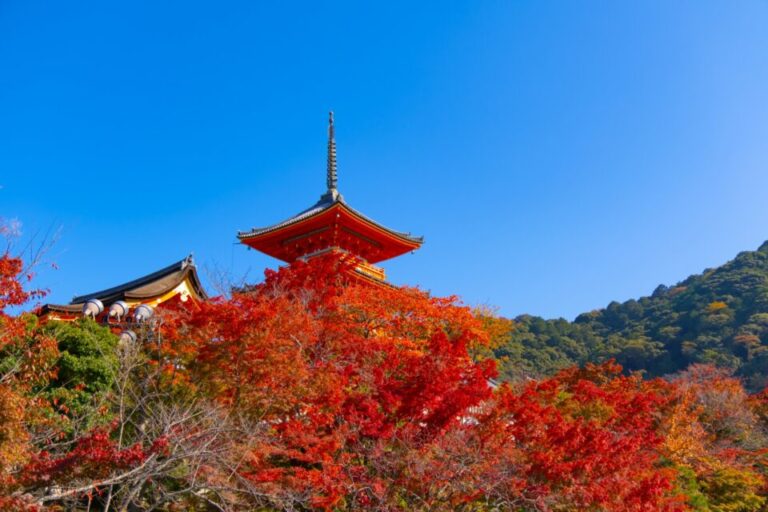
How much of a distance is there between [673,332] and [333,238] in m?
45.0

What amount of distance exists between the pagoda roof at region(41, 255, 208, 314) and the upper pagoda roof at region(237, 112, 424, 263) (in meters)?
6.81

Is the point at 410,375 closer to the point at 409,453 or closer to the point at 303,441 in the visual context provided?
the point at 409,453

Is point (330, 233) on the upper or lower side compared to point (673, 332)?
lower

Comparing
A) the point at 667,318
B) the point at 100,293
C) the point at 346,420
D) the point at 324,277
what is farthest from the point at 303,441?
the point at 667,318

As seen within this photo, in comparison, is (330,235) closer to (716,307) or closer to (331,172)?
(331,172)

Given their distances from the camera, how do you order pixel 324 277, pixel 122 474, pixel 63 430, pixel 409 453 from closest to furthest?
pixel 122 474, pixel 63 430, pixel 409 453, pixel 324 277

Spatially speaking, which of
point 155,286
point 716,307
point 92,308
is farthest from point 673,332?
point 92,308

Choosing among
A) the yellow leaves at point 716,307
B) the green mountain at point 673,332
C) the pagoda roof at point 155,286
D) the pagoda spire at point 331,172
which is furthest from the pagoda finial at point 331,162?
the yellow leaves at point 716,307

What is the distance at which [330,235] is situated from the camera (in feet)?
84.5

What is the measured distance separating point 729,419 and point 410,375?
17856mm

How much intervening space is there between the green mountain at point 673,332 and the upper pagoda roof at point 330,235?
2378 cm

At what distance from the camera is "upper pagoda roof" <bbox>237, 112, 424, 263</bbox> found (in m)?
25.3

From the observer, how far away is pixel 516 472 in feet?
37.6

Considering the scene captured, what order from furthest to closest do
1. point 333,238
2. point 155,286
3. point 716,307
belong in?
point 716,307 < point 333,238 < point 155,286
